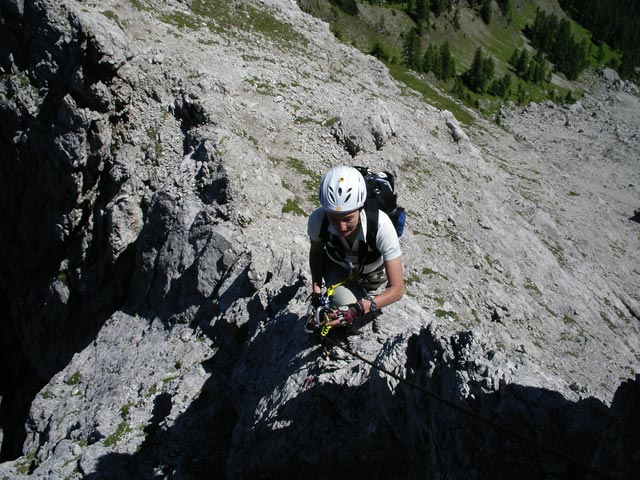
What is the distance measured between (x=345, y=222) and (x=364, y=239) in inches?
20.1

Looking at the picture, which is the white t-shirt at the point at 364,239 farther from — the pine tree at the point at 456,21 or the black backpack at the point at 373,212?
the pine tree at the point at 456,21

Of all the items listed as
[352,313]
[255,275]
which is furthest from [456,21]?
[352,313]

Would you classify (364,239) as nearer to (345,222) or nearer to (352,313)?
(345,222)

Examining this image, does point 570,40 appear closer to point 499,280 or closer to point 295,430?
point 499,280

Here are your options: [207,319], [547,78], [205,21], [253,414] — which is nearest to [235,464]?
[253,414]

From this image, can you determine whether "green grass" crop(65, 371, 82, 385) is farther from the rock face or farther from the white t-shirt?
the white t-shirt

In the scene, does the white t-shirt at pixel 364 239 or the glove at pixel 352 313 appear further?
the glove at pixel 352 313

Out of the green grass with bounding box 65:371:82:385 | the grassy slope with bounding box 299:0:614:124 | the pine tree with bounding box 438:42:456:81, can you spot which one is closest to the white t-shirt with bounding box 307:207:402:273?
the green grass with bounding box 65:371:82:385

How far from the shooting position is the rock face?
7.03 meters

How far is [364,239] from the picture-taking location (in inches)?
303

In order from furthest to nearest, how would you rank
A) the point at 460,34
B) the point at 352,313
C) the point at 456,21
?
the point at 460,34
the point at 456,21
the point at 352,313

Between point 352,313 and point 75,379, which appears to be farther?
point 75,379

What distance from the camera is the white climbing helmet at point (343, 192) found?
714 cm

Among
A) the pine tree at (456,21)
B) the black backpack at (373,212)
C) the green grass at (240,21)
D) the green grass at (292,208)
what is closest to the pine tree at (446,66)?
the pine tree at (456,21)
